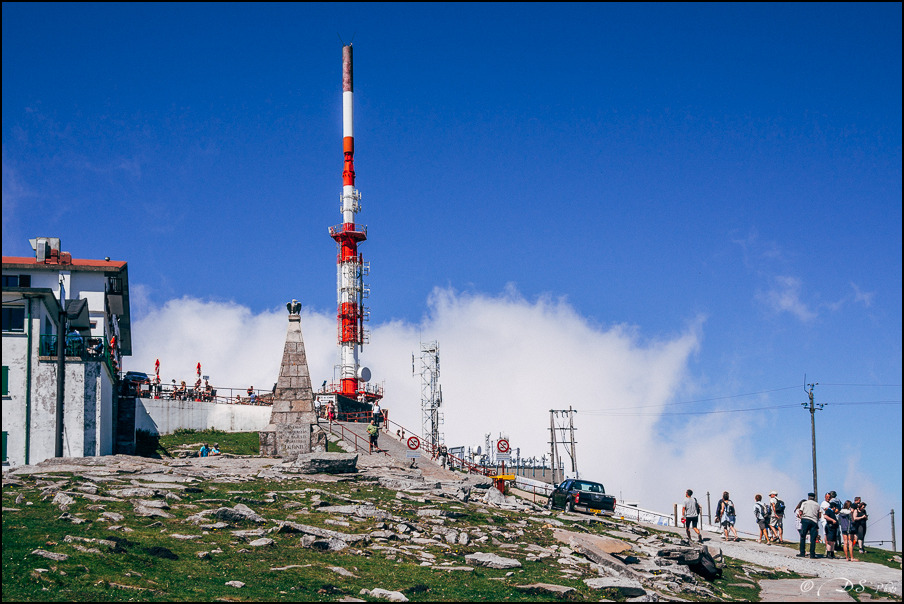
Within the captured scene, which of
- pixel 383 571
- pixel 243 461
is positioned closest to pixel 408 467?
pixel 243 461

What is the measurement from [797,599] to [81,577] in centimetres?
1390

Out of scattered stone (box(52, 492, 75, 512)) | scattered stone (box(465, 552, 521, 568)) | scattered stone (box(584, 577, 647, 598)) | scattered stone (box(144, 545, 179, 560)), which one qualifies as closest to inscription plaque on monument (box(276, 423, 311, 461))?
scattered stone (box(52, 492, 75, 512))

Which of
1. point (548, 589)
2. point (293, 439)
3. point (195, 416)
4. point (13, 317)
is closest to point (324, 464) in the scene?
point (293, 439)

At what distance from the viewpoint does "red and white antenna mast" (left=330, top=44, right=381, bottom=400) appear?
72.7m

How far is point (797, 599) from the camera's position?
18078 mm

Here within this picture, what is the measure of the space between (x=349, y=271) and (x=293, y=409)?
36306 mm

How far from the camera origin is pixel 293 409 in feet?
127

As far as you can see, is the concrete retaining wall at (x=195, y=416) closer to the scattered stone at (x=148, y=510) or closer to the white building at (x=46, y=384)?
the white building at (x=46, y=384)

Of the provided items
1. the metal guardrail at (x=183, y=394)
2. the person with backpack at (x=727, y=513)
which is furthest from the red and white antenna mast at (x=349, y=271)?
the person with backpack at (x=727, y=513)

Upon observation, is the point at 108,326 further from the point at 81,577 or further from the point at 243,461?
the point at 81,577

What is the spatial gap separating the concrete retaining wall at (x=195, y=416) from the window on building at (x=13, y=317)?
46.8 ft

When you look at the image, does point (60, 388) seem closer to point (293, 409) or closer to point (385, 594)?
point (293, 409)

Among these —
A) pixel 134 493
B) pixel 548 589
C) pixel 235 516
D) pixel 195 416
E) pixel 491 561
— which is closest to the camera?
pixel 548 589

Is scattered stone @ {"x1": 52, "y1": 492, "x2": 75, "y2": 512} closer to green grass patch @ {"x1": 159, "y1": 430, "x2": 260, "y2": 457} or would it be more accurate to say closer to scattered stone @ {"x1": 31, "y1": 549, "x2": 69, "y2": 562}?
scattered stone @ {"x1": 31, "y1": 549, "x2": 69, "y2": 562}
